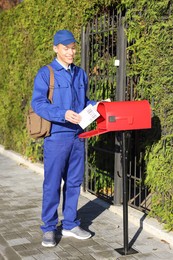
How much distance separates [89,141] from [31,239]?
7.07ft

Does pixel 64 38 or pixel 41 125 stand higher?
pixel 64 38

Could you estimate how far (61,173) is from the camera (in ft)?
15.9

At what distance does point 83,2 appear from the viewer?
22.4 feet

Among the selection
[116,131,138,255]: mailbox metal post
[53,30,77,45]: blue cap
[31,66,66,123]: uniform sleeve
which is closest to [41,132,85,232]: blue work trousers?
[31,66,66,123]: uniform sleeve

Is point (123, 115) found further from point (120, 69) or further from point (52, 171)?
point (120, 69)

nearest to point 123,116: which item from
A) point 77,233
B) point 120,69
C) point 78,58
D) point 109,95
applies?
point 77,233

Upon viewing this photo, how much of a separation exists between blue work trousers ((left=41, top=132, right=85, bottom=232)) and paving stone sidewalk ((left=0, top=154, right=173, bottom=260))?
28cm

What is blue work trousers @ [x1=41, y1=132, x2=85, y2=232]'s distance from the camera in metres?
4.76

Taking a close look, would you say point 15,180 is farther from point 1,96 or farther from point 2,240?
point 1,96

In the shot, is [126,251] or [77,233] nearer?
[126,251]

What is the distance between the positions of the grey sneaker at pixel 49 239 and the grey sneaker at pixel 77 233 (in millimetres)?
263

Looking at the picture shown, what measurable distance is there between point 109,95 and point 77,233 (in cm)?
205

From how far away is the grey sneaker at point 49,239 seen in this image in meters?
4.84

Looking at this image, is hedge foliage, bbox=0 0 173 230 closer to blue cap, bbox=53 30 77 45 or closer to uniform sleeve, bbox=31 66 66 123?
blue cap, bbox=53 30 77 45
